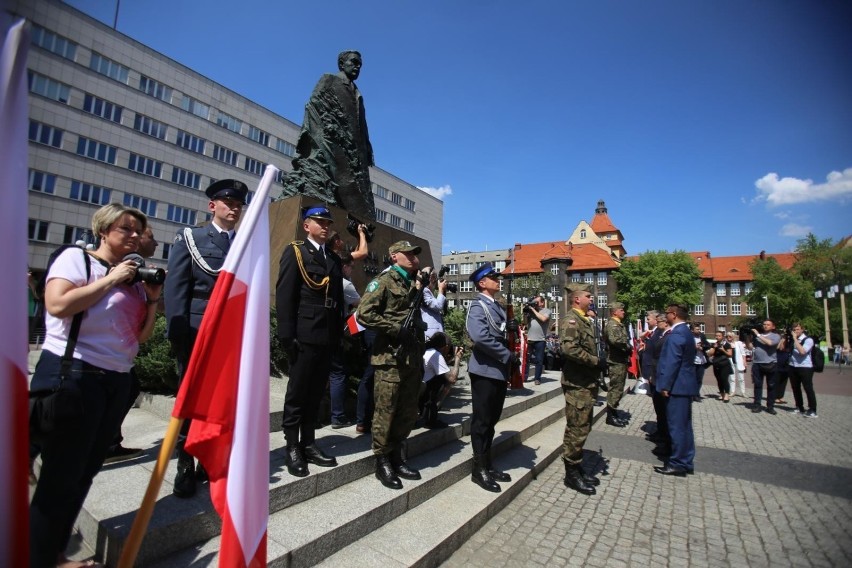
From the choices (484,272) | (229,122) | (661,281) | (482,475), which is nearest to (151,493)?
(482,475)

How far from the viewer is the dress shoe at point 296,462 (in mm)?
3209

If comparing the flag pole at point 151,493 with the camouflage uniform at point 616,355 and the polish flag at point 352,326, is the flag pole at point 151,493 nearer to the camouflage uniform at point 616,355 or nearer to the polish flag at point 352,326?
the polish flag at point 352,326

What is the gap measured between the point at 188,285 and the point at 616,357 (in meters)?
7.63

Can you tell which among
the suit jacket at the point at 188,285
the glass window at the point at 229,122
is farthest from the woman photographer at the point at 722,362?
the glass window at the point at 229,122

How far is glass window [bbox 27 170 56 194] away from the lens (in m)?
27.3

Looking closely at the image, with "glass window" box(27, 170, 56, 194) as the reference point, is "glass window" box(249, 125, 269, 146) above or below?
above

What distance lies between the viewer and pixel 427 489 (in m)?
3.78

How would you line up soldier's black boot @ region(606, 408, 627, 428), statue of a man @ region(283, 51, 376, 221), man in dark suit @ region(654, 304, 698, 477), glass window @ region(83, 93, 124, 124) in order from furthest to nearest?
glass window @ region(83, 93, 124, 124) < soldier's black boot @ region(606, 408, 627, 428) < statue of a man @ region(283, 51, 376, 221) < man in dark suit @ region(654, 304, 698, 477)

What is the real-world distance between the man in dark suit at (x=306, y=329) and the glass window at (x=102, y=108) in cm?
3628

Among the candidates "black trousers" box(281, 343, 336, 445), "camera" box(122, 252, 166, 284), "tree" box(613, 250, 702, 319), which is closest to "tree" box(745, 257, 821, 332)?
"tree" box(613, 250, 702, 319)

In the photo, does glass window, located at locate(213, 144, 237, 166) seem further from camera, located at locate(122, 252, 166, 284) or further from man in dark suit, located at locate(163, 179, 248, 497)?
camera, located at locate(122, 252, 166, 284)

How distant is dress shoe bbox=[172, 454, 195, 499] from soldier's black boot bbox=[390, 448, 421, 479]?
1645mm

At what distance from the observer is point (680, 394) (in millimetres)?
5262

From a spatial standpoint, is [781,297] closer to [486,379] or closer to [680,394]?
[680,394]
